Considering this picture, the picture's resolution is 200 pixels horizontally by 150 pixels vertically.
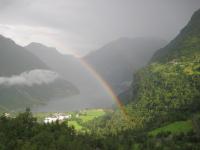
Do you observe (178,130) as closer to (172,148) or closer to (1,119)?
(172,148)

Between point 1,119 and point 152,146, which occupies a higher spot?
point 1,119

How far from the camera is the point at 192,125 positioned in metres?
156

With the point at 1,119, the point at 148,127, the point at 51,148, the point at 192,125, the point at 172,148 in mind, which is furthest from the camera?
the point at 148,127

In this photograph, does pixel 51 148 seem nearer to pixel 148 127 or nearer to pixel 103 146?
pixel 103 146

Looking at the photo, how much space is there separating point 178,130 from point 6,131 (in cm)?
8086

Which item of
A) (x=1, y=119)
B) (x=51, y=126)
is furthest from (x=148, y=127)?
(x=1, y=119)

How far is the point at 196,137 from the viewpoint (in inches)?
5448

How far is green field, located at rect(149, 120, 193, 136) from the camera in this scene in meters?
156

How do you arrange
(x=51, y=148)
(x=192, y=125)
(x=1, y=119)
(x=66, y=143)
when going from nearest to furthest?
(x=51, y=148) < (x=66, y=143) < (x=1, y=119) < (x=192, y=125)

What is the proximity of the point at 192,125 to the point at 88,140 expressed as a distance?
52598 mm

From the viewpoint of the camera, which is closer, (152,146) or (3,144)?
(3,144)

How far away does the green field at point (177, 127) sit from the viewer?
156 metres

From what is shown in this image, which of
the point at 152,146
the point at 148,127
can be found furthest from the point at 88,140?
the point at 148,127

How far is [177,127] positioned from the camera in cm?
16400
